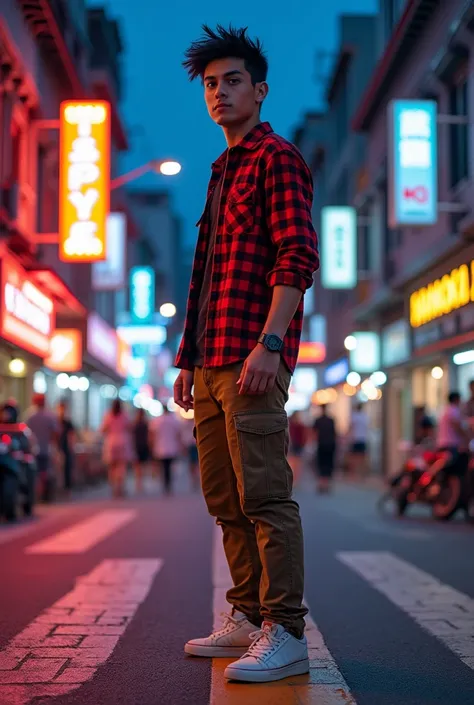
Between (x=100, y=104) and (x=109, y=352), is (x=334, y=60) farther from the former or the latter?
(x=100, y=104)

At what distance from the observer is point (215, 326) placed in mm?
4195

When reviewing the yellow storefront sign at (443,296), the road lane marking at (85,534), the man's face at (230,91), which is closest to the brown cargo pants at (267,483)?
the man's face at (230,91)

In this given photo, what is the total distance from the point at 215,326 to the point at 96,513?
11390 millimetres

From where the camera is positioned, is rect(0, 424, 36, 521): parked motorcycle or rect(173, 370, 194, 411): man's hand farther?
rect(0, 424, 36, 521): parked motorcycle

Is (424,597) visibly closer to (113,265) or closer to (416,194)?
(416,194)

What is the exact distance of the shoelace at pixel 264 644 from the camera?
3895 millimetres

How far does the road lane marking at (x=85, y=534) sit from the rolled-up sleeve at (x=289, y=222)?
6.01m

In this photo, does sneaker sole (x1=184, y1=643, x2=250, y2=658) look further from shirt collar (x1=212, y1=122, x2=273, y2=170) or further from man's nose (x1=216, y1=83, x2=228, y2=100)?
man's nose (x1=216, y1=83, x2=228, y2=100)

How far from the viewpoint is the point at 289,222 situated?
4.09 meters

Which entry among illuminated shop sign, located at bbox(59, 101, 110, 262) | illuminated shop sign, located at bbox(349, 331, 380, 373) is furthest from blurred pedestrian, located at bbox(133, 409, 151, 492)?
illuminated shop sign, located at bbox(349, 331, 380, 373)

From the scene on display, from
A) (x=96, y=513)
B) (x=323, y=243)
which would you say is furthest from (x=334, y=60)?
(x=96, y=513)

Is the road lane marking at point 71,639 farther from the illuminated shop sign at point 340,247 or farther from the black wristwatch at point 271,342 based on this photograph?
the illuminated shop sign at point 340,247

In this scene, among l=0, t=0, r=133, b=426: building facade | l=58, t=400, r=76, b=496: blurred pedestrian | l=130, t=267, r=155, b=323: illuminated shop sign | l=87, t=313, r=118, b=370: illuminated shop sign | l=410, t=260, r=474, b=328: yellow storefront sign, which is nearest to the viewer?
l=0, t=0, r=133, b=426: building facade

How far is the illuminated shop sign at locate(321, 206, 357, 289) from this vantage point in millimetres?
31023
